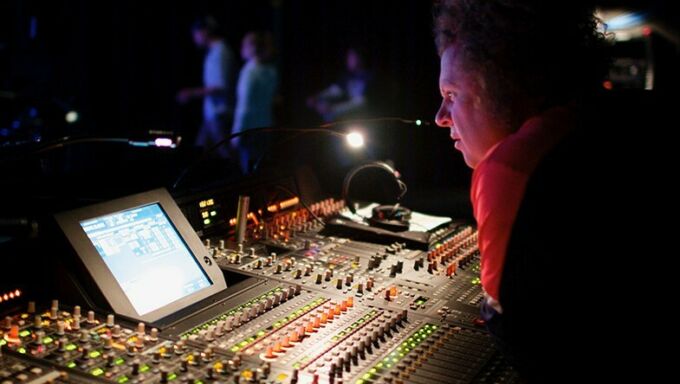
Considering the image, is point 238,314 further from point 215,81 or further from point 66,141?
point 215,81

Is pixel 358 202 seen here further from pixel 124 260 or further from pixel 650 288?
pixel 650 288

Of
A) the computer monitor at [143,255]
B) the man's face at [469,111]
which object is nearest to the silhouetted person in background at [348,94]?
the computer monitor at [143,255]

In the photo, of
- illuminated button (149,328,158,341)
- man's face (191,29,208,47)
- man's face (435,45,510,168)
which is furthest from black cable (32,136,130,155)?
man's face (191,29,208,47)

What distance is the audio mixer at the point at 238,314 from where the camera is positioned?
1.67 meters

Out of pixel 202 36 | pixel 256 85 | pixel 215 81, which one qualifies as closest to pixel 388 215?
pixel 256 85

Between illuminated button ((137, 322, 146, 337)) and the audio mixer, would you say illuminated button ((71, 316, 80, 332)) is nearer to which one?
the audio mixer

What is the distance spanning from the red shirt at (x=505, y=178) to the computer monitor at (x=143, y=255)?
987 millimetres

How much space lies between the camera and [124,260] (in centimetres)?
212

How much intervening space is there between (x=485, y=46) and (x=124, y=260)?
45.4 inches

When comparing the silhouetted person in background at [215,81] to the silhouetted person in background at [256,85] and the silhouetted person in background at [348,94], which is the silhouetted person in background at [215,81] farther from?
the silhouetted person in background at [348,94]

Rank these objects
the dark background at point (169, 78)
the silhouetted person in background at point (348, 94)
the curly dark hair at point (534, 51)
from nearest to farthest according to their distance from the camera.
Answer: the curly dark hair at point (534, 51) → the dark background at point (169, 78) → the silhouetted person in background at point (348, 94)

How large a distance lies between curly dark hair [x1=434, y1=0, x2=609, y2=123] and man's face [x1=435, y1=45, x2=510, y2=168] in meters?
0.03

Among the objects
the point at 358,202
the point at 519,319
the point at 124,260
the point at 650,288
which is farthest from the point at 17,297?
the point at 358,202

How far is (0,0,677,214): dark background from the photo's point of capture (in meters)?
3.36
